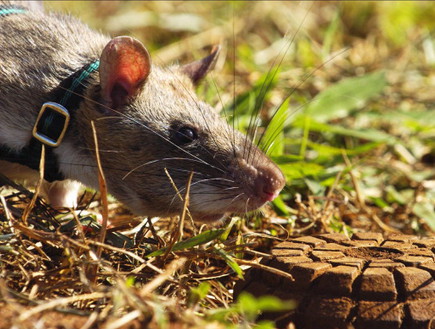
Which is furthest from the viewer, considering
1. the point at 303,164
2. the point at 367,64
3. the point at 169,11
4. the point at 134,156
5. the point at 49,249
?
the point at 169,11

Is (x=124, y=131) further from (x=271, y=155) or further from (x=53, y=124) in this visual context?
(x=271, y=155)

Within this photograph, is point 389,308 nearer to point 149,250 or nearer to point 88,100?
point 149,250

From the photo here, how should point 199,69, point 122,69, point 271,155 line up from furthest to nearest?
point 271,155
point 199,69
point 122,69

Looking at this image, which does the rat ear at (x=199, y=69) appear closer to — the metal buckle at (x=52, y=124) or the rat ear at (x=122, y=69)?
the rat ear at (x=122, y=69)

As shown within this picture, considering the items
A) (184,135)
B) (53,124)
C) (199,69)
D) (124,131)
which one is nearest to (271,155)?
(199,69)

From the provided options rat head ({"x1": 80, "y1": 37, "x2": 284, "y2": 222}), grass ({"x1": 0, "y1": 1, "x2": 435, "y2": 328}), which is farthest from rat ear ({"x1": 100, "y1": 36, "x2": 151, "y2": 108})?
grass ({"x1": 0, "y1": 1, "x2": 435, "y2": 328})

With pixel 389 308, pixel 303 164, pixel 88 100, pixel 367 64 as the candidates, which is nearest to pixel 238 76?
pixel 367 64

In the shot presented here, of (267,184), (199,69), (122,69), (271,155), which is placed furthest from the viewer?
(271,155)
